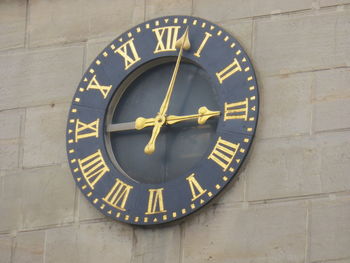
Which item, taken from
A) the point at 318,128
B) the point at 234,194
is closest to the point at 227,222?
the point at 234,194

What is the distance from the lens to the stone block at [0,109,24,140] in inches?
498

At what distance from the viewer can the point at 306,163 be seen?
11508 millimetres

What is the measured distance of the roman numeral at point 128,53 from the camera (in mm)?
12414

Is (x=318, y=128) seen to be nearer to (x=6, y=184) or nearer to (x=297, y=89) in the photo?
(x=297, y=89)

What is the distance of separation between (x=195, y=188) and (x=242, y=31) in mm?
1332

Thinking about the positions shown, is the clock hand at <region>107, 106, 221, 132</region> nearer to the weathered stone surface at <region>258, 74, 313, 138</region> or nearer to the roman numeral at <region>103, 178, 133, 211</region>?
the weathered stone surface at <region>258, 74, 313, 138</region>

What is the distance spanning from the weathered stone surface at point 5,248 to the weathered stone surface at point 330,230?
2.42 metres

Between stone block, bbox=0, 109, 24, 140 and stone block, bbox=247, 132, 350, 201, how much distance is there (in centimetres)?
206

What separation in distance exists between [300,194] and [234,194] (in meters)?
0.51

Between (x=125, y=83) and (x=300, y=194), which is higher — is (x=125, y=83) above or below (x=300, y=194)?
above

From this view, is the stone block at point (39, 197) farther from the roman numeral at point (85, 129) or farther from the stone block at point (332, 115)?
the stone block at point (332, 115)

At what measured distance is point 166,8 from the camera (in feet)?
41.3

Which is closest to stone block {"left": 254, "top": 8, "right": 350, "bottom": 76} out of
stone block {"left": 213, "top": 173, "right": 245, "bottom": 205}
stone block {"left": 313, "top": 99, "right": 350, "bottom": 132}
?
stone block {"left": 313, "top": 99, "right": 350, "bottom": 132}

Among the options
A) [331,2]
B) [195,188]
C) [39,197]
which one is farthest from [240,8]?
[39,197]
